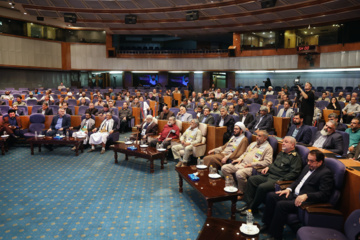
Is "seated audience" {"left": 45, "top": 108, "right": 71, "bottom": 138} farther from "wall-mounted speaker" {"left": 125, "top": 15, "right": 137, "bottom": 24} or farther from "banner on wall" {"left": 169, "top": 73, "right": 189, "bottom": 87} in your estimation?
"banner on wall" {"left": 169, "top": 73, "right": 189, "bottom": 87}

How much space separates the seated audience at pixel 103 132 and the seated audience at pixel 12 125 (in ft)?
6.95

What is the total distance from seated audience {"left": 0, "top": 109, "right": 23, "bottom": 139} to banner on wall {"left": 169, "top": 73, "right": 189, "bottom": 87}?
43.7ft

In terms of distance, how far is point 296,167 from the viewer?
3359 mm

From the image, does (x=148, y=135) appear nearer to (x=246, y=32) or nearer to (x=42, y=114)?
(x=42, y=114)

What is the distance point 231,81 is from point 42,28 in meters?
13.0

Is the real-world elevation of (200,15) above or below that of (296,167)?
above

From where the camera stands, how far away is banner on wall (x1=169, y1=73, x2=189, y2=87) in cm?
1963

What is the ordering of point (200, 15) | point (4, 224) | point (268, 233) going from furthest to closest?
1. point (200, 15)
2. point (4, 224)
3. point (268, 233)

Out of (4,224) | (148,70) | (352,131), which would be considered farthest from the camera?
(148,70)

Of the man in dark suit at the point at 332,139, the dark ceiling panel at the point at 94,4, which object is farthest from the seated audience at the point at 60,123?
the dark ceiling panel at the point at 94,4

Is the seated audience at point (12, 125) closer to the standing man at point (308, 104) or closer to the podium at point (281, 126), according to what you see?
the podium at point (281, 126)

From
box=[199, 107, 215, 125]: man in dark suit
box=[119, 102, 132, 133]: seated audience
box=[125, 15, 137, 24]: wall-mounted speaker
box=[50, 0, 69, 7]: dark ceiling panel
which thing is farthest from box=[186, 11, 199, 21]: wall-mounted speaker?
box=[199, 107, 215, 125]: man in dark suit

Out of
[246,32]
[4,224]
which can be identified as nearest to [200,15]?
[246,32]

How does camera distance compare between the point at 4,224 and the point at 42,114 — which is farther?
the point at 42,114
